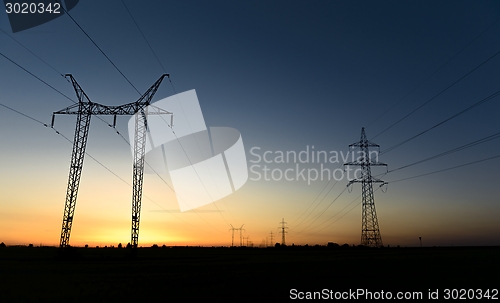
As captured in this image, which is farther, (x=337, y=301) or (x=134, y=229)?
(x=134, y=229)

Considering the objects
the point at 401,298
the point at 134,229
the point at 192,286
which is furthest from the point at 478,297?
the point at 134,229

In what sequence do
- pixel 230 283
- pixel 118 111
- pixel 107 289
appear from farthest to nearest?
pixel 118 111, pixel 230 283, pixel 107 289

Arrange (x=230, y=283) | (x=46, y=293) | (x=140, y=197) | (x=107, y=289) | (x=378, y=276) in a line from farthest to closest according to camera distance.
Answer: (x=140, y=197) < (x=378, y=276) < (x=230, y=283) < (x=107, y=289) < (x=46, y=293)

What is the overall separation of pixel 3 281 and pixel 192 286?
15.0m

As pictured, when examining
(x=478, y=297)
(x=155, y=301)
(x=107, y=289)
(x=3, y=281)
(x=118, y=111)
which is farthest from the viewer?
(x=118, y=111)

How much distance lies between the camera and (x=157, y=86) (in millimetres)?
53812

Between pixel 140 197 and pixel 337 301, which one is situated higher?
pixel 140 197

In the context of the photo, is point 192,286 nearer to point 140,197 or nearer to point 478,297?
point 478,297

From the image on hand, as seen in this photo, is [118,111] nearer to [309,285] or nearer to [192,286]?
[192,286]

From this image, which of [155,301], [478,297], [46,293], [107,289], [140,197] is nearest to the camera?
[155,301]

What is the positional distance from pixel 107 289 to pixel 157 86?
34.6 m

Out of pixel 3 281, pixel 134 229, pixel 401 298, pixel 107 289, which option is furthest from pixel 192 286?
pixel 134 229

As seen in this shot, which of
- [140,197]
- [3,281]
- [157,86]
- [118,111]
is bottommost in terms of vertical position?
[3,281]

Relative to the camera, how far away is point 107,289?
24.4m
